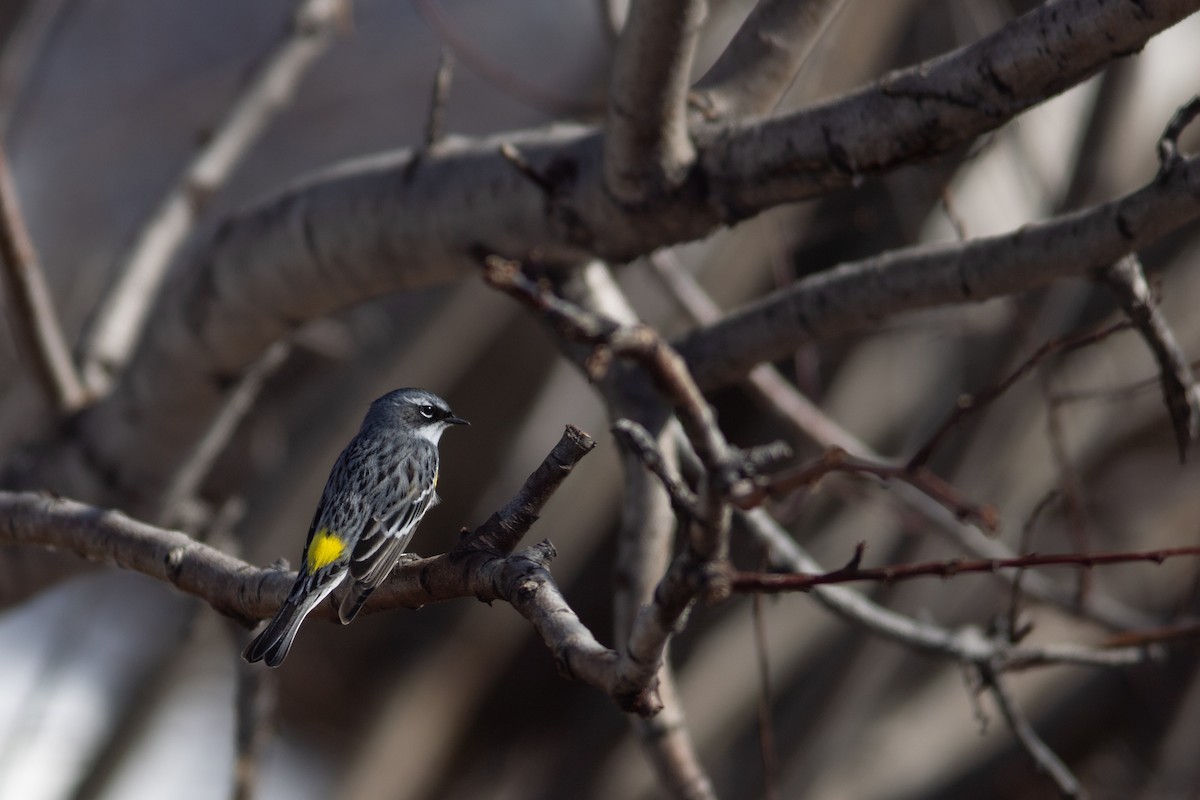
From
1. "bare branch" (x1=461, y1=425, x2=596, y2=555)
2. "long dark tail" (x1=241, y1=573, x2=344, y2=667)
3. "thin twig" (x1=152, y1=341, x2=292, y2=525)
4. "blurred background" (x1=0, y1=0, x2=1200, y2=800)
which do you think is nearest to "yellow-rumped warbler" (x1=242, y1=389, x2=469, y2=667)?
"long dark tail" (x1=241, y1=573, x2=344, y2=667)

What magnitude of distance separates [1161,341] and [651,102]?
1.30 meters

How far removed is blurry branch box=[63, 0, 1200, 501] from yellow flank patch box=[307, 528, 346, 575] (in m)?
0.97

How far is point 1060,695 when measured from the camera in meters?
6.06

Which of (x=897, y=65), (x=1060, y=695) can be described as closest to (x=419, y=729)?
(x=1060, y=695)

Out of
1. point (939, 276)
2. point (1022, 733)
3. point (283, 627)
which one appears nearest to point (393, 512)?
point (283, 627)

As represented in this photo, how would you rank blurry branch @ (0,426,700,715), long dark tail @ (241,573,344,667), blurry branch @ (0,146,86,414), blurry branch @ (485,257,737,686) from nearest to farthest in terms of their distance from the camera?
1. blurry branch @ (485,257,737,686)
2. blurry branch @ (0,426,700,715)
3. long dark tail @ (241,573,344,667)
4. blurry branch @ (0,146,86,414)

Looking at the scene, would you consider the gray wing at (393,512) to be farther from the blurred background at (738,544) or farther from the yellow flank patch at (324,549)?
the blurred background at (738,544)

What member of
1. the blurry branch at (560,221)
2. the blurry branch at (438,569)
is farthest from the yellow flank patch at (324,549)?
the blurry branch at (560,221)

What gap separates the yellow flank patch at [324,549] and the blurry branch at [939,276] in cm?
111

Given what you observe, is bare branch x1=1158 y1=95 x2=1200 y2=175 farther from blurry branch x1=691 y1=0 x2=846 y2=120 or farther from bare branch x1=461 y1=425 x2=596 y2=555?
bare branch x1=461 y1=425 x2=596 y2=555

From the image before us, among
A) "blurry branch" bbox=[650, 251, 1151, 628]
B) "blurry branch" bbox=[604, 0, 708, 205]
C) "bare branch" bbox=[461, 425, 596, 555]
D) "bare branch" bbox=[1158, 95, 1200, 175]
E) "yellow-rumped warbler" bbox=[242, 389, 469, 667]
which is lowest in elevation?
"blurry branch" bbox=[650, 251, 1151, 628]

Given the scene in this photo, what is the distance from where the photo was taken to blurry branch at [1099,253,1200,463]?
8.51ft

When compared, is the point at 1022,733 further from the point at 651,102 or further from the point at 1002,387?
the point at 651,102

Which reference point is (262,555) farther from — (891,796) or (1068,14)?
(1068,14)
